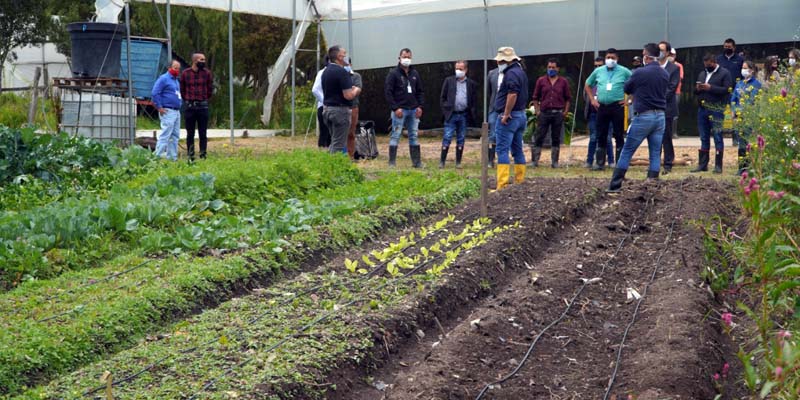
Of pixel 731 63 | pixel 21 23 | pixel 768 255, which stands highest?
pixel 21 23

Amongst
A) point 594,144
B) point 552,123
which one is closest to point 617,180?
point 594,144

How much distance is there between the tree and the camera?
97.3 ft

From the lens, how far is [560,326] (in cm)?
634

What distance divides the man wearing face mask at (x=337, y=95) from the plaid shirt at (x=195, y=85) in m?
2.31

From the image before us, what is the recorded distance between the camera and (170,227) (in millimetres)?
9023

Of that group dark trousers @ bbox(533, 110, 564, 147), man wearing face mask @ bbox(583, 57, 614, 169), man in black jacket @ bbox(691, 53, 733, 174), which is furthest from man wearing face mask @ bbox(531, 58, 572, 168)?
man in black jacket @ bbox(691, 53, 733, 174)

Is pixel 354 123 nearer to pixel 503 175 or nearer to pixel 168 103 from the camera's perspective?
pixel 168 103

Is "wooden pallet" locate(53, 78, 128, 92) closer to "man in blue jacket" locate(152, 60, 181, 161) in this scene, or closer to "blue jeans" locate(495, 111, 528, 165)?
"man in blue jacket" locate(152, 60, 181, 161)

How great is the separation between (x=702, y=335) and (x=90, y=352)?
3.75 m

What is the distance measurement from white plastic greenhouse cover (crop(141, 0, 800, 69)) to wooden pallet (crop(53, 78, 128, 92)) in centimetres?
334

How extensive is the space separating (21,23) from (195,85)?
18.5 meters

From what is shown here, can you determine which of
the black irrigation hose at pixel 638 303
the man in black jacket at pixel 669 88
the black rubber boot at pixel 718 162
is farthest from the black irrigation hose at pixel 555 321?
the man in black jacket at pixel 669 88

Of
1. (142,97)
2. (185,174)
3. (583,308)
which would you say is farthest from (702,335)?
(142,97)

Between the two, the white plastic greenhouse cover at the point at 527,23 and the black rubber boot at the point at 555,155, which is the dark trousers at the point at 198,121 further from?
the black rubber boot at the point at 555,155
